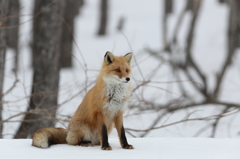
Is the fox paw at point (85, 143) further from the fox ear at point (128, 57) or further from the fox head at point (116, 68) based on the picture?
the fox ear at point (128, 57)

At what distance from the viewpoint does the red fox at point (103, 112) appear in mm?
4629

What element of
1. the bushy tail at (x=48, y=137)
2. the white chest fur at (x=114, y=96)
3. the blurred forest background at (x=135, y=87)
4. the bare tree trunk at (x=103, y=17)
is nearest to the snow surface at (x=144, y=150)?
the bushy tail at (x=48, y=137)

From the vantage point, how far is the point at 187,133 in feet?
32.6

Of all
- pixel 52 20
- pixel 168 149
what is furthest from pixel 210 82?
pixel 168 149

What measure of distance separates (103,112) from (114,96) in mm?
256

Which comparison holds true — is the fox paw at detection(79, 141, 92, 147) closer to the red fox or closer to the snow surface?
the red fox

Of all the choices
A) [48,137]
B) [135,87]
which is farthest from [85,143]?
[135,87]

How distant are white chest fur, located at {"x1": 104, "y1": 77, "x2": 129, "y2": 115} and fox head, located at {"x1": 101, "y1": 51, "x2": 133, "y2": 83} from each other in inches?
2.4

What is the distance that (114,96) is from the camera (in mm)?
4680

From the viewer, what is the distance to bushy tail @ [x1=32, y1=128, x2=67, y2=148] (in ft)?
15.2

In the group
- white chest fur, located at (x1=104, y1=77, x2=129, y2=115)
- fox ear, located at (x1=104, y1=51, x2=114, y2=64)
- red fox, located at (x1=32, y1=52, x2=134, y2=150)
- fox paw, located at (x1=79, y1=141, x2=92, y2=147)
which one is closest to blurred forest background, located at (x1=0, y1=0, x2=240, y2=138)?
fox ear, located at (x1=104, y1=51, x2=114, y2=64)

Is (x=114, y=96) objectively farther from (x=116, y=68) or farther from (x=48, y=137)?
(x=48, y=137)

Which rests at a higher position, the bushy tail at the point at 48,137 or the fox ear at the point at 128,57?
the fox ear at the point at 128,57

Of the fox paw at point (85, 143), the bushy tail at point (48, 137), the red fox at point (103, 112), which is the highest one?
the red fox at point (103, 112)
